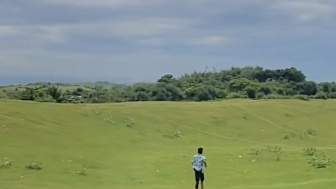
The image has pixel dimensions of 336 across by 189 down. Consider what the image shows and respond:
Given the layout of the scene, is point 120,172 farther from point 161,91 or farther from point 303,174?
point 161,91

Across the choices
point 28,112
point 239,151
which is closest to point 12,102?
point 28,112

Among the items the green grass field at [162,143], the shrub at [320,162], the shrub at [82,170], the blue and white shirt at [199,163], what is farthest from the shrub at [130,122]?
the blue and white shirt at [199,163]

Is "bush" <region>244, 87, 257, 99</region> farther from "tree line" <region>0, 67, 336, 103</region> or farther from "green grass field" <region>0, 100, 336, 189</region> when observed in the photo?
"green grass field" <region>0, 100, 336, 189</region>

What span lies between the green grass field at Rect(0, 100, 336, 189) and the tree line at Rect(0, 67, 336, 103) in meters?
13.1

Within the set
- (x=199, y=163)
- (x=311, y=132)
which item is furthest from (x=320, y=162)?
(x=311, y=132)

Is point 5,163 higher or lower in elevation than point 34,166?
higher

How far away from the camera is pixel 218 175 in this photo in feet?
92.8

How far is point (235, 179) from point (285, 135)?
20626mm

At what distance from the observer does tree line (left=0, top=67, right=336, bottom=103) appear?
63163 mm

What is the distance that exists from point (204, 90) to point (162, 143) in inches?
1400

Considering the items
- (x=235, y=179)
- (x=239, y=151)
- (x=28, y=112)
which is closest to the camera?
(x=235, y=179)

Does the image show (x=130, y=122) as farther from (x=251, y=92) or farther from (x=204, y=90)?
(x=251, y=92)

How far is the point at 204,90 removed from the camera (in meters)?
74.0

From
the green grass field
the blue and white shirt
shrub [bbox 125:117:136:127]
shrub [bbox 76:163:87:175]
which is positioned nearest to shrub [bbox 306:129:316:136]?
the green grass field
